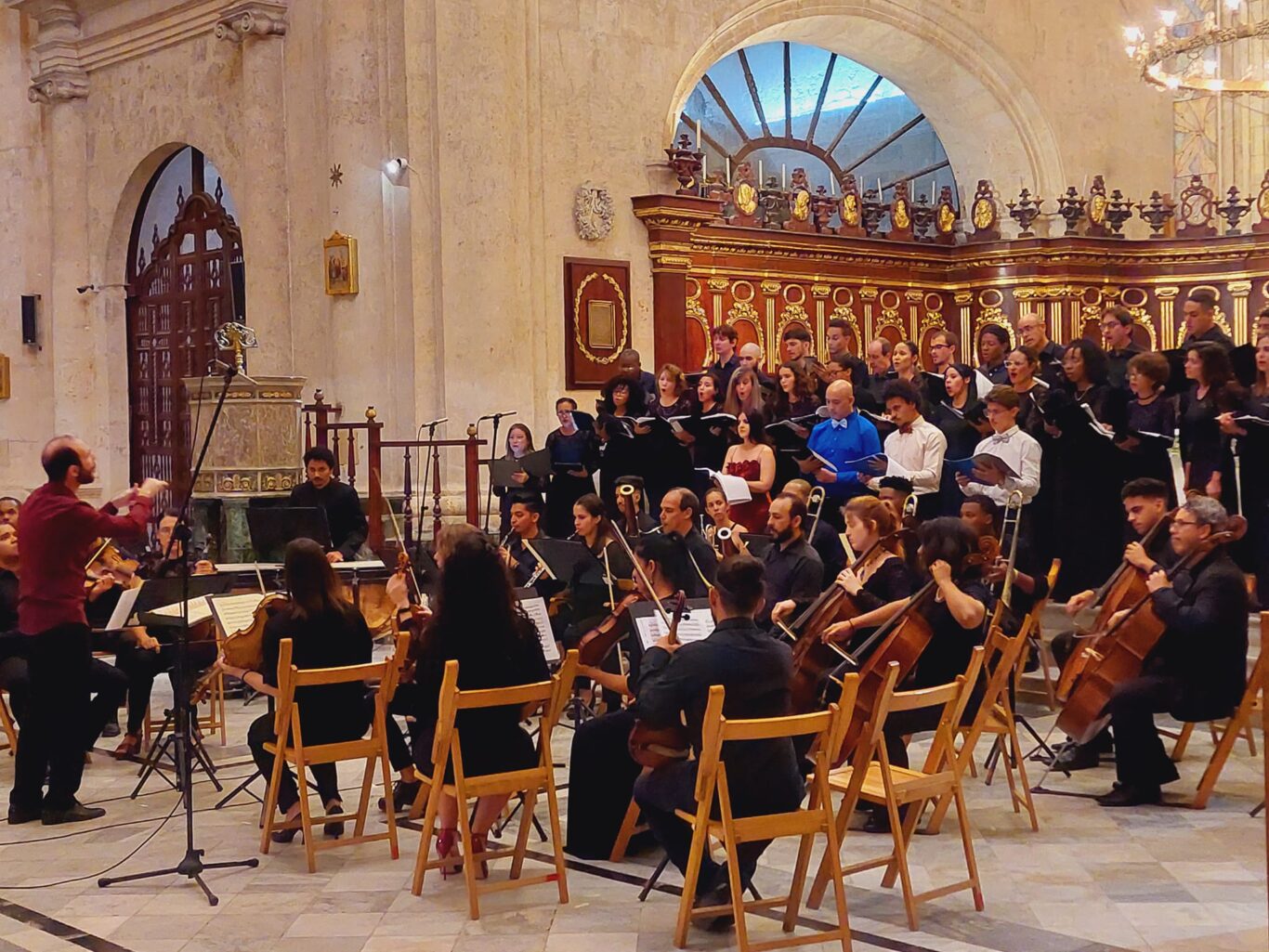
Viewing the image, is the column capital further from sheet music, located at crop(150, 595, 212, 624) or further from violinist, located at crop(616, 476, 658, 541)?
sheet music, located at crop(150, 595, 212, 624)

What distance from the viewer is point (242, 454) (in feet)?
35.3

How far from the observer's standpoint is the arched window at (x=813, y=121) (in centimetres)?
1567

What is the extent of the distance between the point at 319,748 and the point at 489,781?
923 millimetres

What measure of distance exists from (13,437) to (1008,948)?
14.7 m

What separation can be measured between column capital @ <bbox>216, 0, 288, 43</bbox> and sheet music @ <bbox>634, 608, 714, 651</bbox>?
30.4 feet

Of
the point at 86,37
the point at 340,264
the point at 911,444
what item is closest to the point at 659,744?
the point at 911,444

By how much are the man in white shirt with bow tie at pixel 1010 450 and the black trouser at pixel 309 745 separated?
360cm

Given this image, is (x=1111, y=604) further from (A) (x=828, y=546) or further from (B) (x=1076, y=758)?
(A) (x=828, y=546)

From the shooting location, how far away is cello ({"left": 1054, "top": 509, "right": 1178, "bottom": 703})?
6.54 metres

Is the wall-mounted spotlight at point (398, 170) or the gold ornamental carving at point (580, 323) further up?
the wall-mounted spotlight at point (398, 170)

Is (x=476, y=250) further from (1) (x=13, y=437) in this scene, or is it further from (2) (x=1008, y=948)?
(2) (x=1008, y=948)

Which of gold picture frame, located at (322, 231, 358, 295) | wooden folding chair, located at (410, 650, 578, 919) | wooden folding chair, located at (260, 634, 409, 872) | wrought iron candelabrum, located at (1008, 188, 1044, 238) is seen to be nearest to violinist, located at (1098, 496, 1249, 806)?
wooden folding chair, located at (410, 650, 578, 919)

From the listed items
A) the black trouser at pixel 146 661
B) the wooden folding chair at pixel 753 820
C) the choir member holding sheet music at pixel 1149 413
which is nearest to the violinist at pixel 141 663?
the black trouser at pixel 146 661

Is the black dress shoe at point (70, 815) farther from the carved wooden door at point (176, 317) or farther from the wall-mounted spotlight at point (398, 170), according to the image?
the carved wooden door at point (176, 317)
